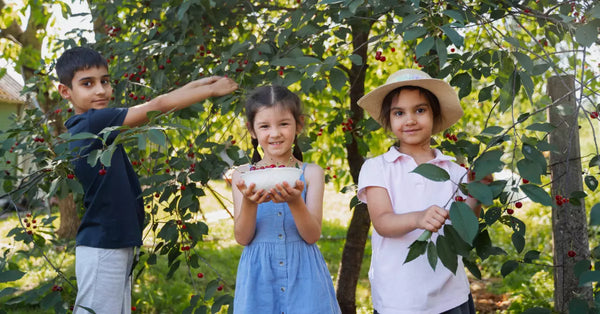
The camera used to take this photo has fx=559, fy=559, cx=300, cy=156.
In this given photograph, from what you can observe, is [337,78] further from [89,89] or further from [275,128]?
[89,89]

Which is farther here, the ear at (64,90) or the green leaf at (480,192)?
the ear at (64,90)

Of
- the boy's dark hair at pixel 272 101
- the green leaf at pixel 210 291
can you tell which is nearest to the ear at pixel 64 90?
the boy's dark hair at pixel 272 101

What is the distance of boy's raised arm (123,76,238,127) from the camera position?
219 centimetres

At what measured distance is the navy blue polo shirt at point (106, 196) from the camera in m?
2.17

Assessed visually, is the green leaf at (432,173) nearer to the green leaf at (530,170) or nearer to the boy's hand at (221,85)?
the green leaf at (530,170)

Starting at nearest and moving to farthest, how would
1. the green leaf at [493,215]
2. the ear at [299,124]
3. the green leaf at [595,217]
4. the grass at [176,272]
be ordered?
the green leaf at [595,217]
the green leaf at [493,215]
the ear at [299,124]
the grass at [176,272]

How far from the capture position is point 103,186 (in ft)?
7.29

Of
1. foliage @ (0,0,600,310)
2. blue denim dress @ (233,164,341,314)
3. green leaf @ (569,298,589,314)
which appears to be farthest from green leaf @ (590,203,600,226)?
blue denim dress @ (233,164,341,314)

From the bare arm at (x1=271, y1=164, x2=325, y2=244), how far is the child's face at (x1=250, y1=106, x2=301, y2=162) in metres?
0.13

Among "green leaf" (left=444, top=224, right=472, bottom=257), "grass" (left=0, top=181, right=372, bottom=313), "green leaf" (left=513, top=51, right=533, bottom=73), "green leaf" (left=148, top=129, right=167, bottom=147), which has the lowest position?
"grass" (left=0, top=181, right=372, bottom=313)

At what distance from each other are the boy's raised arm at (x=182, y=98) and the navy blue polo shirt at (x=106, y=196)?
46 mm

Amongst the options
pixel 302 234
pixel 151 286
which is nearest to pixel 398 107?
pixel 302 234

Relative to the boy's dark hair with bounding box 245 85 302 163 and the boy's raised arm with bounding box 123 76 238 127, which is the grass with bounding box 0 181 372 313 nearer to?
the boy's raised arm with bounding box 123 76 238 127

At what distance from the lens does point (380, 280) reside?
70.9 inches
